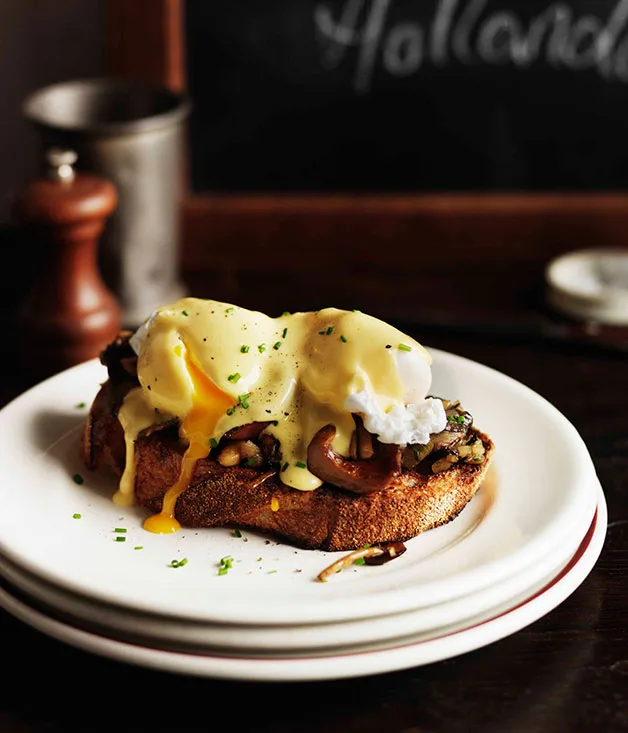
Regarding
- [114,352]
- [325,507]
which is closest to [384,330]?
[325,507]

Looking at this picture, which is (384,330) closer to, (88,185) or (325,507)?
(325,507)

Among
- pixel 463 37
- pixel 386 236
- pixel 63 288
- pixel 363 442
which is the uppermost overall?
pixel 463 37

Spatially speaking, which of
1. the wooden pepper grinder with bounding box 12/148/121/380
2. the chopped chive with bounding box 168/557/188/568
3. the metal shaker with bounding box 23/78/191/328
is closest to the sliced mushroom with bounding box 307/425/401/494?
the chopped chive with bounding box 168/557/188/568

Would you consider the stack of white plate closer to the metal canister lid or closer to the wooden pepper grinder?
the wooden pepper grinder

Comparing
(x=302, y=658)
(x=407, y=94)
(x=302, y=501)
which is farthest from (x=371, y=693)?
(x=407, y=94)

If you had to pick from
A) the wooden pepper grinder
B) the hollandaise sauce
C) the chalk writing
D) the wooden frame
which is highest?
the chalk writing

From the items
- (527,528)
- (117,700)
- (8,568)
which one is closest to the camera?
(117,700)

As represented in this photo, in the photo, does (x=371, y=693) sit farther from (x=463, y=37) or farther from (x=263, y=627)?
(x=463, y=37)
